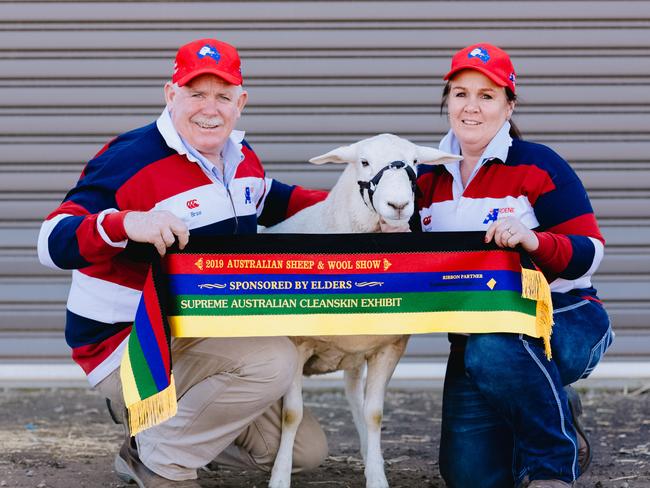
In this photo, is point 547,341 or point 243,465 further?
point 243,465

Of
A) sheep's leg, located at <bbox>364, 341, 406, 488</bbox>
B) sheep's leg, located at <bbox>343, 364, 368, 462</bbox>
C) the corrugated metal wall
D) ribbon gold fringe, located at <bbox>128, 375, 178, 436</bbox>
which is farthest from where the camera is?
the corrugated metal wall

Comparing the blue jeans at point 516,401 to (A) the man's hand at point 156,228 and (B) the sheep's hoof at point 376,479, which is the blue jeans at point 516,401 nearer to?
(B) the sheep's hoof at point 376,479

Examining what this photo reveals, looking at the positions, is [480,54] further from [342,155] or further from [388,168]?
[342,155]

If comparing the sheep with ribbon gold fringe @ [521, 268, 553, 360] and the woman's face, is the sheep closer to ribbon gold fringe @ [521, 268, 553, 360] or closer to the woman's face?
the woman's face

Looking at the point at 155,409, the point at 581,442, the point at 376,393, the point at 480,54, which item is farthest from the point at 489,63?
the point at 155,409

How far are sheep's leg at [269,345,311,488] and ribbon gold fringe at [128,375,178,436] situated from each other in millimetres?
658

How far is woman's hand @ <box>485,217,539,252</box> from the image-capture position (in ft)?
10.7

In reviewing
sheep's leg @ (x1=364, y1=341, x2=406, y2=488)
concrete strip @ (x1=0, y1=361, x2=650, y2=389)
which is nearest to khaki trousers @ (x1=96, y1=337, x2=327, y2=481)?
sheep's leg @ (x1=364, y1=341, x2=406, y2=488)

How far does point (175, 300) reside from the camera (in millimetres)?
3393

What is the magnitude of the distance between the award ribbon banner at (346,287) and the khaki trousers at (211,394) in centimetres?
16

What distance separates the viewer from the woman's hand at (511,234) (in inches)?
129

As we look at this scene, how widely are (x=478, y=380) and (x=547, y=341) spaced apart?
0.28 m

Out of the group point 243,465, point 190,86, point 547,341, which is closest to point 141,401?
point 243,465

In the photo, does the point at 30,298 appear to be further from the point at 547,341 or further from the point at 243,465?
the point at 547,341
